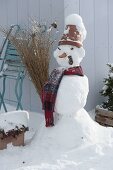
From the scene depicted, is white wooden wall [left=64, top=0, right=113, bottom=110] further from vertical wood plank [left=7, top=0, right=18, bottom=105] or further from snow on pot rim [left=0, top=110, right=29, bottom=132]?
snow on pot rim [left=0, top=110, right=29, bottom=132]

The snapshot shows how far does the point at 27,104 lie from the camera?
446 cm

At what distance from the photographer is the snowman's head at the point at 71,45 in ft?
9.68

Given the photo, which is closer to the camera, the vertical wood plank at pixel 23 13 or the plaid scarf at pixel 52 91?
the plaid scarf at pixel 52 91

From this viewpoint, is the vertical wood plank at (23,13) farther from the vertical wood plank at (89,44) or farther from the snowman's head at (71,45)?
the snowman's head at (71,45)

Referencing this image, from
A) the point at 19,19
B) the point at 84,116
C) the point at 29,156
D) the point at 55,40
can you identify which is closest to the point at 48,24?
the point at 55,40

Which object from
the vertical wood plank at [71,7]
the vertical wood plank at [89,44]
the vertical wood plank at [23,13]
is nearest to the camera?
the vertical wood plank at [71,7]

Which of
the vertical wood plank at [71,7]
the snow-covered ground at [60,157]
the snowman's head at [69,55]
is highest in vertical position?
the vertical wood plank at [71,7]

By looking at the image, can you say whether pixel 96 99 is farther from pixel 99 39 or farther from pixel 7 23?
pixel 7 23

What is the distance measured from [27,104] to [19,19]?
1.06 meters

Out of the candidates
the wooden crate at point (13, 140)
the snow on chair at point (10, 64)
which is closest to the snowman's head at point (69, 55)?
the wooden crate at point (13, 140)

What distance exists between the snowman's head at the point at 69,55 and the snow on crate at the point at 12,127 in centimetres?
56

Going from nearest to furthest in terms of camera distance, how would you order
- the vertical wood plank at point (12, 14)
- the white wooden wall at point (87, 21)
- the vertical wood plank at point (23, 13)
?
the white wooden wall at point (87, 21), the vertical wood plank at point (23, 13), the vertical wood plank at point (12, 14)

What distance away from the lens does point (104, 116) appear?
410 centimetres

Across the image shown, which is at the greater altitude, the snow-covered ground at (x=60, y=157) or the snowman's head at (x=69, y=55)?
the snowman's head at (x=69, y=55)
